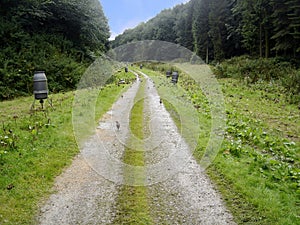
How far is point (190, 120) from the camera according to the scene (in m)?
12.0

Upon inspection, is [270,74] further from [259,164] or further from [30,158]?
[30,158]

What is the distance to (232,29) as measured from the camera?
44.8 meters

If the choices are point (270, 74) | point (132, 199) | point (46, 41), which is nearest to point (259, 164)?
point (132, 199)

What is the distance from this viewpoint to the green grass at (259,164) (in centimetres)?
505

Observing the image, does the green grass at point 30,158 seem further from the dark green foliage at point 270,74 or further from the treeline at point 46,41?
the dark green foliage at point 270,74

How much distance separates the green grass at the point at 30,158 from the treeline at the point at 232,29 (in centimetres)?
1795

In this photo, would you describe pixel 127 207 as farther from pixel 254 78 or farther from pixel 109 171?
pixel 254 78

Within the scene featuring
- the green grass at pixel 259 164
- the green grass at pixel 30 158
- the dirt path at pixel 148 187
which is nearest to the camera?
the dirt path at pixel 148 187

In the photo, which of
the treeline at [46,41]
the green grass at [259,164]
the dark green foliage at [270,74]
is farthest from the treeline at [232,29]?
the green grass at [259,164]

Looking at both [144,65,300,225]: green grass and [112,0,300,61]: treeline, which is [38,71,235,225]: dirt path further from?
[112,0,300,61]: treeline

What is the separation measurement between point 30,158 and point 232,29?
4340 centimetres

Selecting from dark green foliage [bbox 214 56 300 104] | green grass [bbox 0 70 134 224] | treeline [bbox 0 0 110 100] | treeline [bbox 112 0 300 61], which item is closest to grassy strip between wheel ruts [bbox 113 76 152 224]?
green grass [bbox 0 70 134 224]

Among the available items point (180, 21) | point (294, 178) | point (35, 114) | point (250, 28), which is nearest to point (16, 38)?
point (35, 114)

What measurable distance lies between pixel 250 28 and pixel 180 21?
93.1ft
